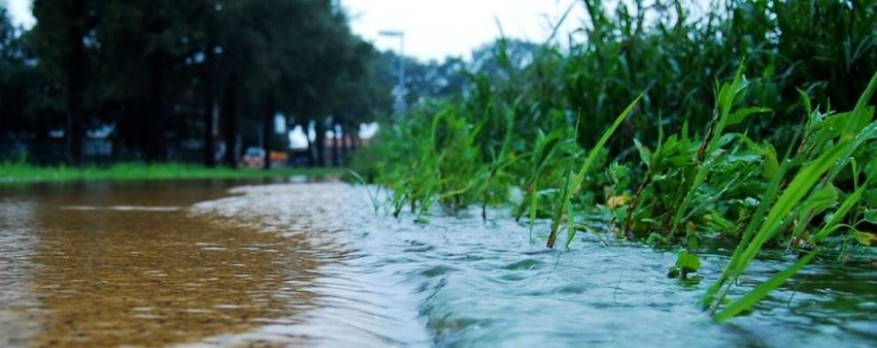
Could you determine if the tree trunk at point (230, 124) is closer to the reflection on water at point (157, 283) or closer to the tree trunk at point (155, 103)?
the tree trunk at point (155, 103)

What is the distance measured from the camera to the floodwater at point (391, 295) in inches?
43.7

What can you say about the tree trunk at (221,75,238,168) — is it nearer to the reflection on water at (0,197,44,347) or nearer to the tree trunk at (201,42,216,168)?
the tree trunk at (201,42,216,168)

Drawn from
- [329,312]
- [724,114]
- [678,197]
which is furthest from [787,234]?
[329,312]

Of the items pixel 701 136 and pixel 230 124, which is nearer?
pixel 701 136

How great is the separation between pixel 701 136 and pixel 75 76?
1861cm

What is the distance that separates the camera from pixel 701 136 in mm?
3355

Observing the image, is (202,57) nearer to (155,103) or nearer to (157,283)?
(155,103)

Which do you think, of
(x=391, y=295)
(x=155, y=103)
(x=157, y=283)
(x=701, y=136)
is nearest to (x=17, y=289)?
(x=157, y=283)

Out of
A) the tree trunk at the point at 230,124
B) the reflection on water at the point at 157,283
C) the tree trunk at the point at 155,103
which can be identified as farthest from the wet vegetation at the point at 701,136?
the tree trunk at the point at 230,124

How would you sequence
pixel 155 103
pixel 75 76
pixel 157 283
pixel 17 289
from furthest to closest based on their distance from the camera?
pixel 155 103, pixel 75 76, pixel 157 283, pixel 17 289

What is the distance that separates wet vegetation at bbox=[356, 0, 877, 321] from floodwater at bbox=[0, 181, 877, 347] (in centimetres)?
9

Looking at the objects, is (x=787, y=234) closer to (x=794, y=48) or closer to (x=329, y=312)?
(x=794, y=48)

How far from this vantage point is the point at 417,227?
295cm

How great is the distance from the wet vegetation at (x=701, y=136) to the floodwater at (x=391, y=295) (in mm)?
91
